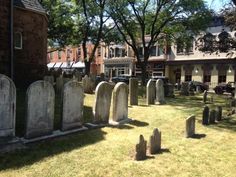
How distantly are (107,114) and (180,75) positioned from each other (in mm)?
41019

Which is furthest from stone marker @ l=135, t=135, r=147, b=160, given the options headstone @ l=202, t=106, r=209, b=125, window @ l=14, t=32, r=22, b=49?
window @ l=14, t=32, r=22, b=49

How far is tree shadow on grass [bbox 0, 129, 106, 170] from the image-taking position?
7860mm

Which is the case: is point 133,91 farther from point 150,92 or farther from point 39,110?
point 39,110

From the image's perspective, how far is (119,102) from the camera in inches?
486

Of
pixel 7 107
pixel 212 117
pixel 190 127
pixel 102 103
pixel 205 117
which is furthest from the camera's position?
pixel 212 117

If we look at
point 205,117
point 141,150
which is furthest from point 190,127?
point 141,150

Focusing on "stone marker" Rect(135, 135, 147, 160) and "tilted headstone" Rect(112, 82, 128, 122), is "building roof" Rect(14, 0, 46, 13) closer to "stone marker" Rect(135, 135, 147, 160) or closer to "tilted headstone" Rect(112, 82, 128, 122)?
"tilted headstone" Rect(112, 82, 128, 122)

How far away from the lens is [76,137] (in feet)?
32.9

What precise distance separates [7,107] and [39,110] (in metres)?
1.01

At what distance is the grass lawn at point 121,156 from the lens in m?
7.42

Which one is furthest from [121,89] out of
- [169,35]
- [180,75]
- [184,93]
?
[180,75]

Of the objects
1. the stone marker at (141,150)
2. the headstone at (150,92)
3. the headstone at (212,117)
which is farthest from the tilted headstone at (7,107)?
the headstone at (150,92)

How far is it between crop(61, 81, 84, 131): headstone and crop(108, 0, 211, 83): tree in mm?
23067

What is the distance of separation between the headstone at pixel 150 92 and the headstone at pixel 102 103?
19.7 ft
